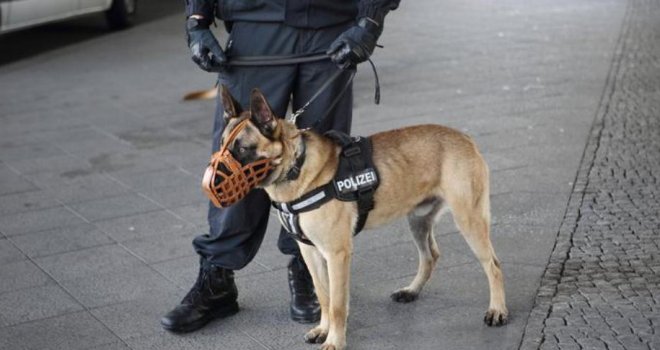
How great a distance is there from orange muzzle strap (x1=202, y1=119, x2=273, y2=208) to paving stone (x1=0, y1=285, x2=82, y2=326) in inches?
56.6

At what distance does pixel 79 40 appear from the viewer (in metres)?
13.6

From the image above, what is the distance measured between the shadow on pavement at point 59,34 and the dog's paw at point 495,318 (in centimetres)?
880

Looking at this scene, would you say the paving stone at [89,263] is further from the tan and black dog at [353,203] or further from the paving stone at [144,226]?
the tan and black dog at [353,203]

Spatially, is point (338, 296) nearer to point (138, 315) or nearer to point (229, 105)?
point (229, 105)

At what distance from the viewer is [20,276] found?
5559mm

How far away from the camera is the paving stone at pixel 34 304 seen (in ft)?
16.4

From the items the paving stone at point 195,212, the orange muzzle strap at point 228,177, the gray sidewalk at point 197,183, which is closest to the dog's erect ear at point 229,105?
the orange muzzle strap at point 228,177

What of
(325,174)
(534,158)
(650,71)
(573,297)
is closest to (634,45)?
(650,71)

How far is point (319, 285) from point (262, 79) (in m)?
0.93

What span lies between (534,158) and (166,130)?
121 inches

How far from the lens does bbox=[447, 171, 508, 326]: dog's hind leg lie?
4586 mm

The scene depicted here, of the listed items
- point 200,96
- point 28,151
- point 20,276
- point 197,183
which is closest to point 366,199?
point 20,276

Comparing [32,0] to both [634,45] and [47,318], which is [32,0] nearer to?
[634,45]

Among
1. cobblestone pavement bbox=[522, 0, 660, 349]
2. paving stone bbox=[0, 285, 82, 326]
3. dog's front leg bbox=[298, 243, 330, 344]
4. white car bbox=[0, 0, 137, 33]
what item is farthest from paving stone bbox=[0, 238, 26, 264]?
white car bbox=[0, 0, 137, 33]
